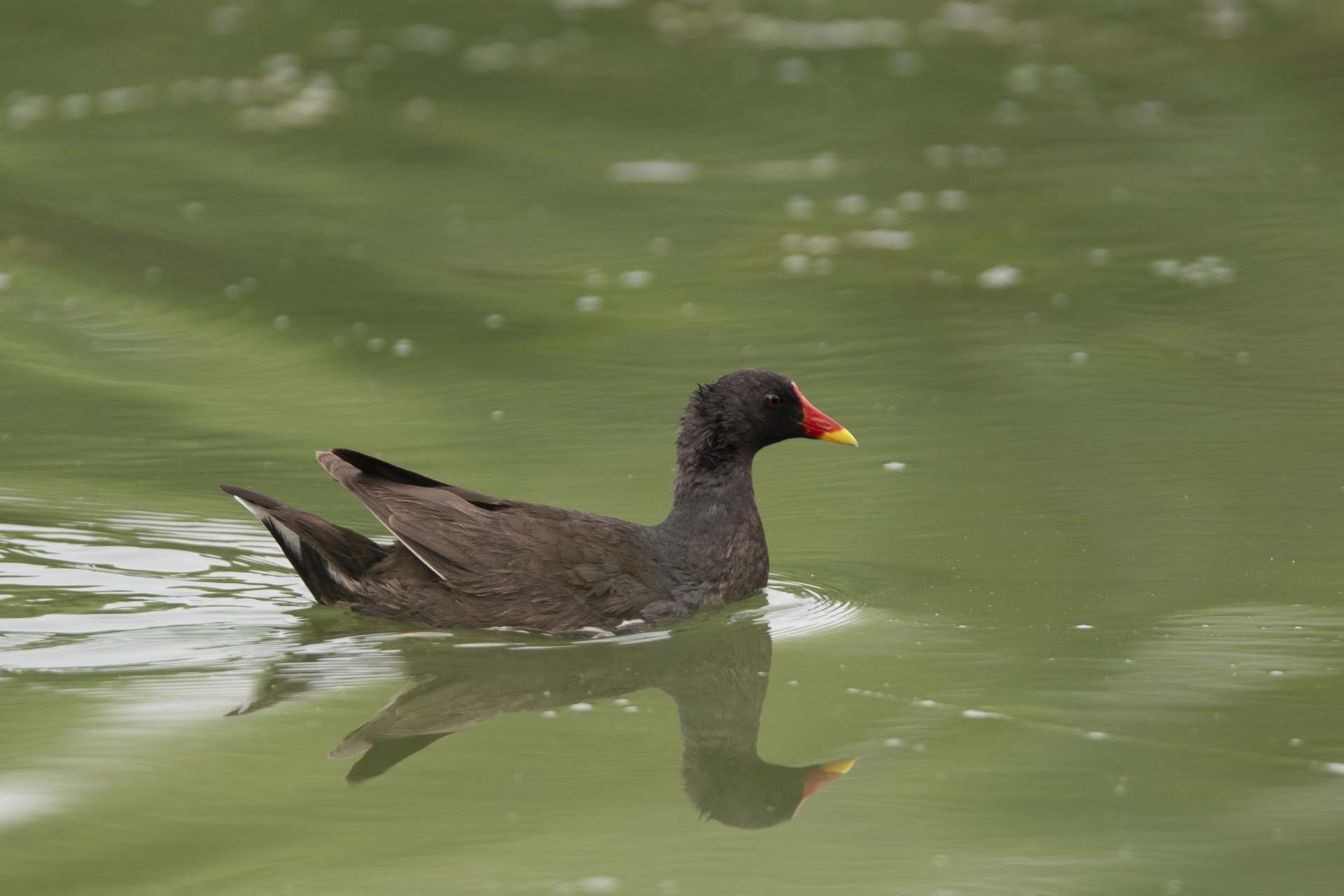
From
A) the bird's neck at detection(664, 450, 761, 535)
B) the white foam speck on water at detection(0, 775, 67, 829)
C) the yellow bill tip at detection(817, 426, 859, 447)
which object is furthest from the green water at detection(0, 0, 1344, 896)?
the yellow bill tip at detection(817, 426, 859, 447)

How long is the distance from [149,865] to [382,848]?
609 millimetres

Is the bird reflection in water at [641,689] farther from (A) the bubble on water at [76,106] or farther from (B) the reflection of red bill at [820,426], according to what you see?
(A) the bubble on water at [76,106]

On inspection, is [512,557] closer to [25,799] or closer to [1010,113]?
[25,799]

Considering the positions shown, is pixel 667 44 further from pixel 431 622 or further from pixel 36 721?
pixel 36 721

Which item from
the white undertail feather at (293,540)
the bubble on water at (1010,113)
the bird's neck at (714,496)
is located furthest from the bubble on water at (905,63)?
the white undertail feather at (293,540)

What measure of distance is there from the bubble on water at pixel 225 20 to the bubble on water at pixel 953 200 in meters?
7.54

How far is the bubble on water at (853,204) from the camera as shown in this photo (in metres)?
13.3

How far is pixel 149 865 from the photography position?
15.0 feet

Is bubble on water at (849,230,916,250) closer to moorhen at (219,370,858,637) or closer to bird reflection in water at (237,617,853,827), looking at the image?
moorhen at (219,370,858,637)

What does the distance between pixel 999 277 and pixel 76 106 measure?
28.5ft

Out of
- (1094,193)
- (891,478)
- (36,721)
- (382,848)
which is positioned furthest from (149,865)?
(1094,193)

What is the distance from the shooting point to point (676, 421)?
945 cm

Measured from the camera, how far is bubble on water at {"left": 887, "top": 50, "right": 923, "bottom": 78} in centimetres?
1596

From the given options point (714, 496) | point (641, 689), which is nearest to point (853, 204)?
point (714, 496)
